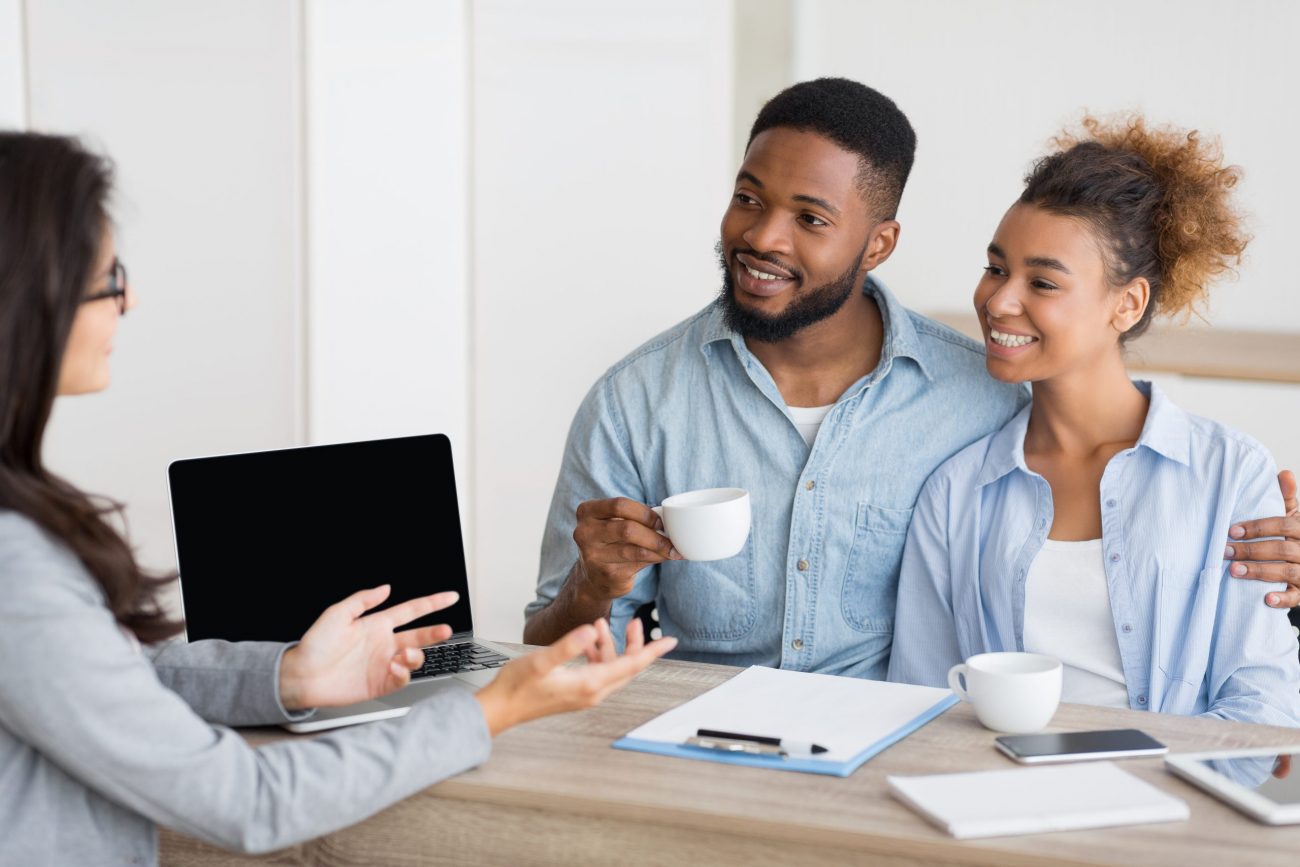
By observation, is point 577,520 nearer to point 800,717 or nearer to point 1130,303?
point 800,717

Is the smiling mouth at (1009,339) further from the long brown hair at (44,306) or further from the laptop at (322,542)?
the long brown hair at (44,306)

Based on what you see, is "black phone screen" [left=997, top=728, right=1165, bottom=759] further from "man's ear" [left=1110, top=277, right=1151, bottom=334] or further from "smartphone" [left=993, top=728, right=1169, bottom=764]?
"man's ear" [left=1110, top=277, right=1151, bottom=334]

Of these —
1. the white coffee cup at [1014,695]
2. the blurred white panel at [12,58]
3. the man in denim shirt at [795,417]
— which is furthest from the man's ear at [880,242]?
the blurred white panel at [12,58]

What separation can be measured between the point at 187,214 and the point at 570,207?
1.14m

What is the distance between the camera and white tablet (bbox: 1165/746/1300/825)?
1.29m

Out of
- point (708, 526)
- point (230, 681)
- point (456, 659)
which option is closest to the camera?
point (230, 681)

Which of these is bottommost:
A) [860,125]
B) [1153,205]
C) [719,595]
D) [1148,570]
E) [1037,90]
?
[719,595]

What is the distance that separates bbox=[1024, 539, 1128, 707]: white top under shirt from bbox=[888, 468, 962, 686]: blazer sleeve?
0.14m

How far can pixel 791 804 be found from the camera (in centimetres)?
134

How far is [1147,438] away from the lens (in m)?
2.02

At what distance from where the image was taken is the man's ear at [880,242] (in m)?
2.38

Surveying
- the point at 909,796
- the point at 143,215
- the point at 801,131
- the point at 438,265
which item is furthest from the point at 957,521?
the point at 143,215

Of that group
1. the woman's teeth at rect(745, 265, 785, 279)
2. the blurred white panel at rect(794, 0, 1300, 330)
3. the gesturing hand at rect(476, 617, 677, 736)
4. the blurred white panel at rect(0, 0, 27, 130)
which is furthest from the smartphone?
the blurred white panel at rect(0, 0, 27, 130)

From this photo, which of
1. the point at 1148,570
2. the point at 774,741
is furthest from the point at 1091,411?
the point at 774,741
